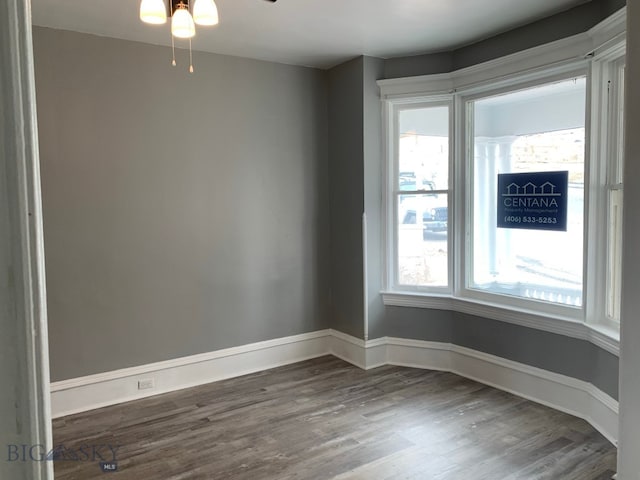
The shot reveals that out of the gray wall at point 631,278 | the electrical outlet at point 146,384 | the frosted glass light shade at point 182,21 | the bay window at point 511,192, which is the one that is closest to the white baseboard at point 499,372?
the bay window at point 511,192

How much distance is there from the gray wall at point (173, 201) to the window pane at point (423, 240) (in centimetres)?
75

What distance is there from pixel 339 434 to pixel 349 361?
4.50 ft

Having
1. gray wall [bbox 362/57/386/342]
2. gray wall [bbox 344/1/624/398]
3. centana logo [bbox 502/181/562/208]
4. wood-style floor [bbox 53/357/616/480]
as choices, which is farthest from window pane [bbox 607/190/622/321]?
gray wall [bbox 362/57/386/342]

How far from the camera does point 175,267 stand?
12.7 feet

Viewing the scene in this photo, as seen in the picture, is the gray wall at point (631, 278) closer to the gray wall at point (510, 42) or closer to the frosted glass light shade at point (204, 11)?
the gray wall at point (510, 42)

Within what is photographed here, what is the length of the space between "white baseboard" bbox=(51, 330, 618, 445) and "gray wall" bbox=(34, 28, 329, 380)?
0.34ft

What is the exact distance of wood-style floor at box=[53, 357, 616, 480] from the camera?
2.67 m

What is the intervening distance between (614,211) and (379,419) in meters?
2.04

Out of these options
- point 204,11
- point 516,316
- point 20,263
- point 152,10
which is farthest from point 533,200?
point 20,263

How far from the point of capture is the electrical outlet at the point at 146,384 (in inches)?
147

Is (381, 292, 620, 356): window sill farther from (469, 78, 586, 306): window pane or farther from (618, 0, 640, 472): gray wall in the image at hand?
(618, 0, 640, 472): gray wall

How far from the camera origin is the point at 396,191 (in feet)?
14.1

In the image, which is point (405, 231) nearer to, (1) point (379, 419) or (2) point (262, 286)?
(2) point (262, 286)

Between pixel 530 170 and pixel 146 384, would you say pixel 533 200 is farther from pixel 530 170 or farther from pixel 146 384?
pixel 146 384
